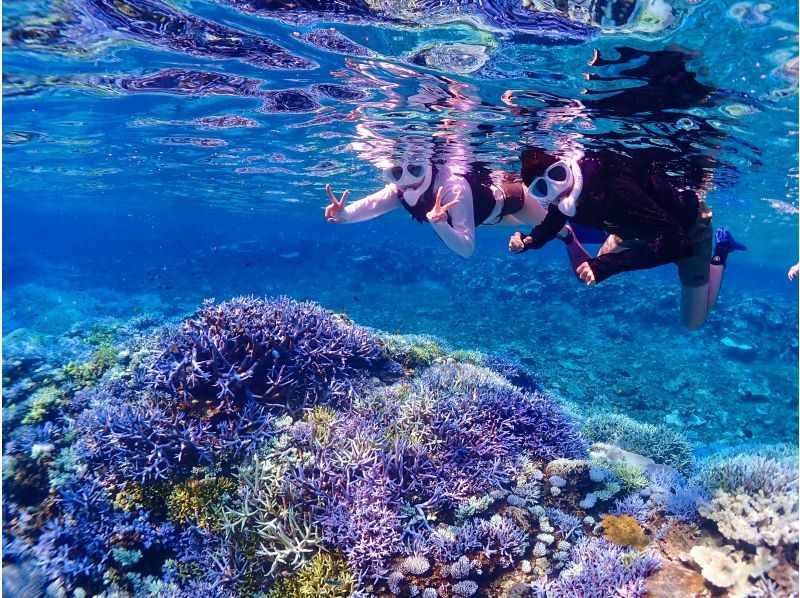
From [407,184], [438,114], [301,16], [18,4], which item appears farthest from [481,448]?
[18,4]

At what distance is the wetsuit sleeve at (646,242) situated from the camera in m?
4.45

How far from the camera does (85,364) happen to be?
25.8 ft

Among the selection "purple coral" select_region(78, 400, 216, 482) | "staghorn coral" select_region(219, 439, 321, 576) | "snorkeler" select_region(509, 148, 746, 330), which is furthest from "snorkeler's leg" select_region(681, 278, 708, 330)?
"purple coral" select_region(78, 400, 216, 482)

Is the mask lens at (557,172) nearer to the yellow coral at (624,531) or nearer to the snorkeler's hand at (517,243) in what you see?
the snorkeler's hand at (517,243)

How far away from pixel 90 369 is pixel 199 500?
14.9ft

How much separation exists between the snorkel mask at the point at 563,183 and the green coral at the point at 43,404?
28.0 feet

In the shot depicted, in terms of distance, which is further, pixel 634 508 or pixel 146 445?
pixel 146 445

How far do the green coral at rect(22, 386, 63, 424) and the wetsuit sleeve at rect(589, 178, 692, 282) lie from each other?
8.62 metres

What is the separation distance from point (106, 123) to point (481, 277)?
19.6m

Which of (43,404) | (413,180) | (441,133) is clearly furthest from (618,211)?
(43,404)

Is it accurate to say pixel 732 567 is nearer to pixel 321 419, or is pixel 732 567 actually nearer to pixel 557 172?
pixel 557 172

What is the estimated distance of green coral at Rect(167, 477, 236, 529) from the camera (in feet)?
16.1

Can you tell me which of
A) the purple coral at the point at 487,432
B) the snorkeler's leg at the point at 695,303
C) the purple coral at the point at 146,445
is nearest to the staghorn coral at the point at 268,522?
the purple coral at the point at 146,445

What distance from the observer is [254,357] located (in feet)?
20.1
